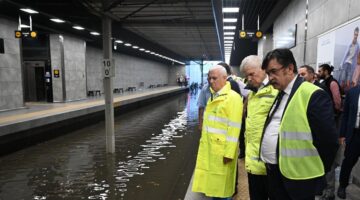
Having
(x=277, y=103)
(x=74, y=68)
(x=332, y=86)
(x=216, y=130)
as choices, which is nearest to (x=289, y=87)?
(x=277, y=103)

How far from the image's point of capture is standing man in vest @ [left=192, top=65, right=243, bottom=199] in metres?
2.90

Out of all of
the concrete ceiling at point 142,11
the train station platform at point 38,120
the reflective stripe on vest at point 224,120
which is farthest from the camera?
the concrete ceiling at point 142,11

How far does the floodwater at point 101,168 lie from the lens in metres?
4.75

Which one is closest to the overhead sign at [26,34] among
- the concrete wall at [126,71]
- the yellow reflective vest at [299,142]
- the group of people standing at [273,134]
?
the concrete wall at [126,71]

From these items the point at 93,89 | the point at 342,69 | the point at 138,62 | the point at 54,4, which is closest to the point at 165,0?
the point at 54,4

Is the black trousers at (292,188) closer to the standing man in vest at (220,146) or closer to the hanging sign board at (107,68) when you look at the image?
the standing man in vest at (220,146)

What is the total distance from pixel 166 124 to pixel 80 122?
10.7ft

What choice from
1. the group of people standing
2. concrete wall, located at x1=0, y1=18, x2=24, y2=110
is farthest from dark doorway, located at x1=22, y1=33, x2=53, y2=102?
the group of people standing

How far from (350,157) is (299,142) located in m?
2.39

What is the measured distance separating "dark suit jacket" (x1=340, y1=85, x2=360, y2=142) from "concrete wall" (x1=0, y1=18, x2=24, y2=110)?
1183 centimetres

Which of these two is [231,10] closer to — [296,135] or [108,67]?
[108,67]

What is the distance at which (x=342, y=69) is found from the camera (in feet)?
17.6

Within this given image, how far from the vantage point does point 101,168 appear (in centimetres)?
600

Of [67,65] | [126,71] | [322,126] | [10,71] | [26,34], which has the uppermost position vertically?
[26,34]
